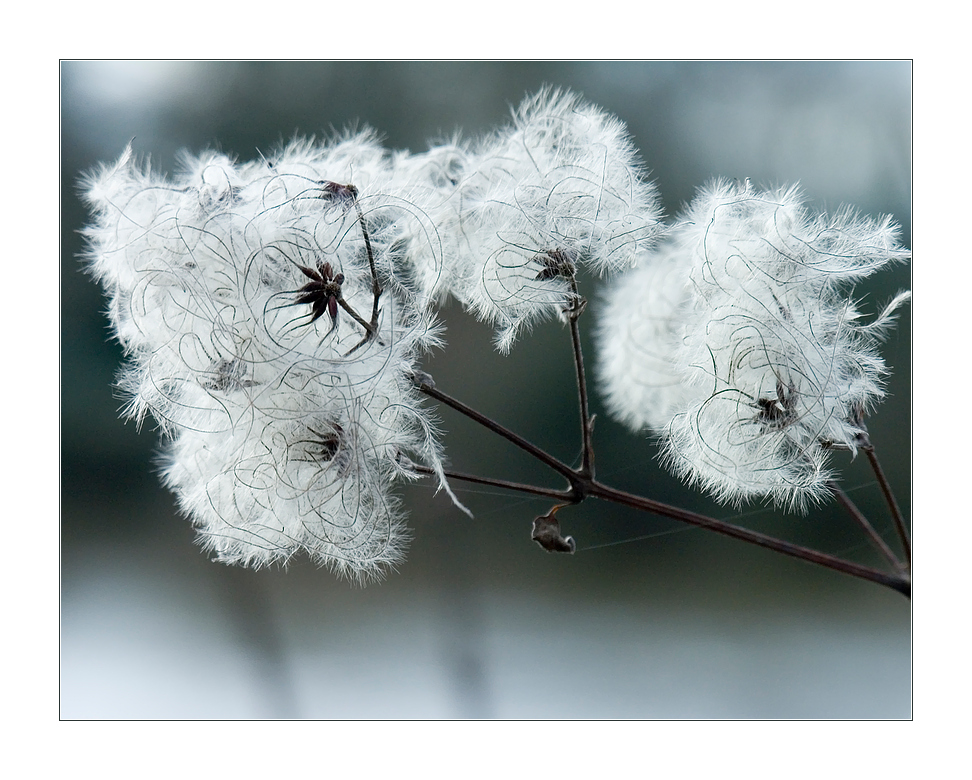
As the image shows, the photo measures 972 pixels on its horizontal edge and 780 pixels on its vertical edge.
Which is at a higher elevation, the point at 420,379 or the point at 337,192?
the point at 337,192

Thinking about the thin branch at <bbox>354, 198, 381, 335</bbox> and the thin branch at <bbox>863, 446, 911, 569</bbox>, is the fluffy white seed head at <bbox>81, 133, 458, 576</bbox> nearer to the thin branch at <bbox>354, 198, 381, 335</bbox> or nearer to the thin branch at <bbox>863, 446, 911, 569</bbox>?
the thin branch at <bbox>354, 198, 381, 335</bbox>

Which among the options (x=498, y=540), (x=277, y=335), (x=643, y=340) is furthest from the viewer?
(x=498, y=540)

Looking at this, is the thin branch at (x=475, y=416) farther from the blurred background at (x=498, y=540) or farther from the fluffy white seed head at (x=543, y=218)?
the blurred background at (x=498, y=540)

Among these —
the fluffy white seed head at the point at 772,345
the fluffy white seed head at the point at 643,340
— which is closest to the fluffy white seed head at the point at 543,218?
the fluffy white seed head at the point at 772,345

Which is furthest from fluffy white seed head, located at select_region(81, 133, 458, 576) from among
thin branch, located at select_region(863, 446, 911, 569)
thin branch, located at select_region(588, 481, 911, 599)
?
thin branch, located at select_region(863, 446, 911, 569)


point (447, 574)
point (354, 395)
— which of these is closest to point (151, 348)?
point (354, 395)

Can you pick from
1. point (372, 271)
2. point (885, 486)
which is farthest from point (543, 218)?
point (885, 486)

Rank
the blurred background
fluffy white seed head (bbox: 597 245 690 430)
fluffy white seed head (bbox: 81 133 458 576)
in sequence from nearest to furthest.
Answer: fluffy white seed head (bbox: 81 133 458 576) < fluffy white seed head (bbox: 597 245 690 430) < the blurred background

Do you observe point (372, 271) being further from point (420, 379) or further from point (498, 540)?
point (498, 540)
